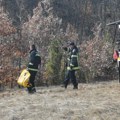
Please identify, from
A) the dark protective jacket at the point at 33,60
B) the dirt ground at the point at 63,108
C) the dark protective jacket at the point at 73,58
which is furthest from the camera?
the dark protective jacket at the point at 73,58

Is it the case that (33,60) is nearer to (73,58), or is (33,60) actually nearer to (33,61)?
(33,61)

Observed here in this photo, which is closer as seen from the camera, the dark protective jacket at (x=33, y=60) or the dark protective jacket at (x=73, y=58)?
the dark protective jacket at (x=33, y=60)

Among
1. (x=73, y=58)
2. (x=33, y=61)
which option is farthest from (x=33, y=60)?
(x=73, y=58)

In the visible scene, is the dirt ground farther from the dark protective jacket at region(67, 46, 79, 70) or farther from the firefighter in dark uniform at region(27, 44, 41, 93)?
the dark protective jacket at region(67, 46, 79, 70)

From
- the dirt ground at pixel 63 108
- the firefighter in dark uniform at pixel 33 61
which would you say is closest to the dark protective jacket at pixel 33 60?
the firefighter in dark uniform at pixel 33 61

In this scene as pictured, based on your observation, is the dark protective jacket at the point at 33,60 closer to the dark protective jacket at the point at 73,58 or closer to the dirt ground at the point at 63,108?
the dark protective jacket at the point at 73,58

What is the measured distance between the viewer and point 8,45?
3247cm

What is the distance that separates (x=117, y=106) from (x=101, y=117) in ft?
4.65

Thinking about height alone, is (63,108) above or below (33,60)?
below

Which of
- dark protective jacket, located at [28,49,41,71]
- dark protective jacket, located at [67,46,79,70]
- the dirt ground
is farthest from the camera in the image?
dark protective jacket, located at [67,46,79,70]

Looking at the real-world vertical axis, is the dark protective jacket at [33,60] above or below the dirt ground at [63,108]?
above

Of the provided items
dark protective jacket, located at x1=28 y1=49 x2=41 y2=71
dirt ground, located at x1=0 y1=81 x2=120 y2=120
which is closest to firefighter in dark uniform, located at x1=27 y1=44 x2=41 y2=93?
dark protective jacket, located at x1=28 y1=49 x2=41 y2=71

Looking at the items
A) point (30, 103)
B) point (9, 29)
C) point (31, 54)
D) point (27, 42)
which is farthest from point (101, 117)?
point (27, 42)

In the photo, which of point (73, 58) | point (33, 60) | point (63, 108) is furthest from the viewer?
point (73, 58)
